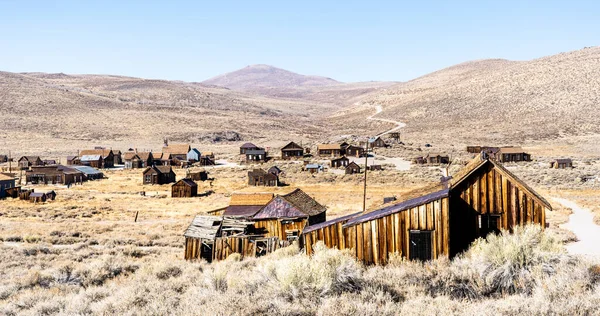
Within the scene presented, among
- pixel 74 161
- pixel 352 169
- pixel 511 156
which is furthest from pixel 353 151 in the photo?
pixel 74 161

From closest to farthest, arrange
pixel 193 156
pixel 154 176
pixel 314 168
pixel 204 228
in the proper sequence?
pixel 204 228 → pixel 154 176 → pixel 314 168 → pixel 193 156

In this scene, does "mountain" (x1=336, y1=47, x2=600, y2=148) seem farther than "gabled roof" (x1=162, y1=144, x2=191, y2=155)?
Yes

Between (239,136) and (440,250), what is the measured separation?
389ft

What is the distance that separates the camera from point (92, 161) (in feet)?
245

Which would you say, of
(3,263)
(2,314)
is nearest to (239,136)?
(3,263)

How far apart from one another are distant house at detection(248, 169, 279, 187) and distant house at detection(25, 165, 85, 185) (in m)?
23.9

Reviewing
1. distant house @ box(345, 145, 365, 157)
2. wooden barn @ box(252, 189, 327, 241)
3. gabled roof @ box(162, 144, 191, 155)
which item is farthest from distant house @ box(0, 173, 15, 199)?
distant house @ box(345, 145, 365, 157)

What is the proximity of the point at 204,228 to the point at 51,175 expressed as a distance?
47032 millimetres

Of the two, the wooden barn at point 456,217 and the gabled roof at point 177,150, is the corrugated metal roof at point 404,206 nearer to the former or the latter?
the wooden barn at point 456,217

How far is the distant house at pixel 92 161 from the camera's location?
74.2 m

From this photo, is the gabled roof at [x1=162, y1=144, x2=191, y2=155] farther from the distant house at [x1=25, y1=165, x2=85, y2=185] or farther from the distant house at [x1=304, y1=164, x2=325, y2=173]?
the distant house at [x1=304, y1=164, x2=325, y2=173]

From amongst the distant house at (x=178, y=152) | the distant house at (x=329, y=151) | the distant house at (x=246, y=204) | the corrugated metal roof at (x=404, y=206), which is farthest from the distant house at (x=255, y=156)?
the corrugated metal roof at (x=404, y=206)

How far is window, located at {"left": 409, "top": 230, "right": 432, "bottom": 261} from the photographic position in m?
12.1

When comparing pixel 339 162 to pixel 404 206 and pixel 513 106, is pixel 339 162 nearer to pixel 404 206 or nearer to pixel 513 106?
pixel 404 206
